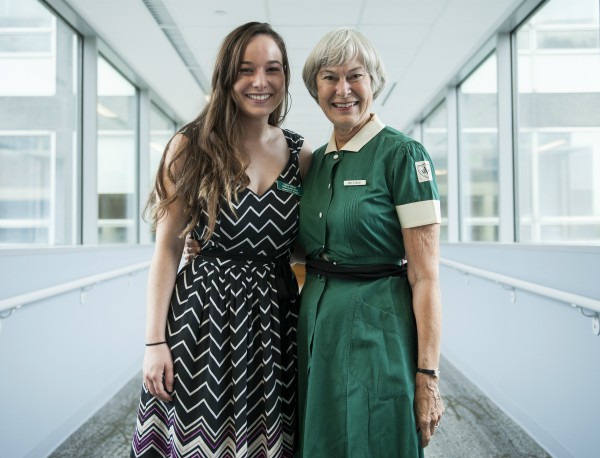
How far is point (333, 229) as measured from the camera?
1.23 metres

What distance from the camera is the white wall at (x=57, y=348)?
2199 millimetres

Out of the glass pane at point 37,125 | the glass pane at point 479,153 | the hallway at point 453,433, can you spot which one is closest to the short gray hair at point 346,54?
the hallway at point 453,433

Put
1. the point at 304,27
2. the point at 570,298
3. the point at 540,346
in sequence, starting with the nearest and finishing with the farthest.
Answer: the point at 570,298 → the point at 540,346 → the point at 304,27

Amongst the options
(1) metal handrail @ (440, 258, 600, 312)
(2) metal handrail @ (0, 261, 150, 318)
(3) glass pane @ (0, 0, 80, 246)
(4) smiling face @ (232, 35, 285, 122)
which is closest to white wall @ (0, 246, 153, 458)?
(2) metal handrail @ (0, 261, 150, 318)

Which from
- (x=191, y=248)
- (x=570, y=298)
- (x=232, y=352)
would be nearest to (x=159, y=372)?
(x=232, y=352)

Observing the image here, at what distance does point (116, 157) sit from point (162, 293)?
386cm

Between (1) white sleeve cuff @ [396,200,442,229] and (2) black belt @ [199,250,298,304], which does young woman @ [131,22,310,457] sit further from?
(1) white sleeve cuff @ [396,200,442,229]

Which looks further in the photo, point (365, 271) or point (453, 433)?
point (453, 433)

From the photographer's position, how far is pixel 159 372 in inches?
48.0

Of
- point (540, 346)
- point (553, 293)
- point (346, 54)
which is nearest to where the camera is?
point (346, 54)

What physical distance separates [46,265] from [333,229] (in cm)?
175

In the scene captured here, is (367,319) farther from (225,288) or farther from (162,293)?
(162,293)

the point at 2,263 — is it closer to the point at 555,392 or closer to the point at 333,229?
the point at 333,229

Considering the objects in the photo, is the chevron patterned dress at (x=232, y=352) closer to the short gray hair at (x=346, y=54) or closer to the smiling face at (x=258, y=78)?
the smiling face at (x=258, y=78)
